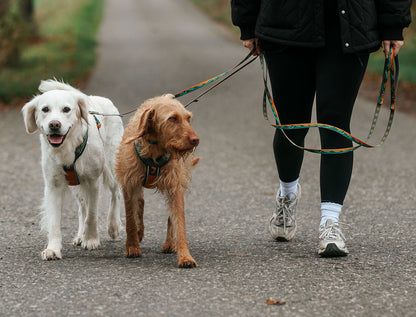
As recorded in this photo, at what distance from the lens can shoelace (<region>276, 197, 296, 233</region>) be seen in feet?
16.6

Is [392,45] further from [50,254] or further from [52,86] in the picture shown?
[50,254]

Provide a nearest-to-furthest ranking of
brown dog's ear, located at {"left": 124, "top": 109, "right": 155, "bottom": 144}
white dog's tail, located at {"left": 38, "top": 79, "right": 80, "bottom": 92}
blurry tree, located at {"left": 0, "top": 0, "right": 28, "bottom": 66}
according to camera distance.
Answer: brown dog's ear, located at {"left": 124, "top": 109, "right": 155, "bottom": 144} → white dog's tail, located at {"left": 38, "top": 79, "right": 80, "bottom": 92} → blurry tree, located at {"left": 0, "top": 0, "right": 28, "bottom": 66}

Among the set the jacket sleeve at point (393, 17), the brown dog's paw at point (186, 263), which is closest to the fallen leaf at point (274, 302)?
the brown dog's paw at point (186, 263)

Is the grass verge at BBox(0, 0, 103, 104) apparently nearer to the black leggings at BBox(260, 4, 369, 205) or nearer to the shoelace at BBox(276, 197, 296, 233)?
the shoelace at BBox(276, 197, 296, 233)

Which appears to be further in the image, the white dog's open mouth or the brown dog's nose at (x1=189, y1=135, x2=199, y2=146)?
the white dog's open mouth

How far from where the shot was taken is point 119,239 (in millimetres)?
5504

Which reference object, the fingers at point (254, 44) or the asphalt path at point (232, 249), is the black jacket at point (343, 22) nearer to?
the fingers at point (254, 44)

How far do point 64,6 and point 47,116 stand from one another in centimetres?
3383

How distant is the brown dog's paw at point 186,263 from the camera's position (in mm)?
4332

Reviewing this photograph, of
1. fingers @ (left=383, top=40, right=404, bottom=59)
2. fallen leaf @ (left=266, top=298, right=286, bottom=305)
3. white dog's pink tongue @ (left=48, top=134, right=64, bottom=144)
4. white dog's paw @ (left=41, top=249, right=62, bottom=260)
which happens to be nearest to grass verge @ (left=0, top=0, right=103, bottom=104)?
white dog's pink tongue @ (left=48, top=134, right=64, bottom=144)

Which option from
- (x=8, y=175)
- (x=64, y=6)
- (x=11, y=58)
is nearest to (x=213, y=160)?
(x=8, y=175)

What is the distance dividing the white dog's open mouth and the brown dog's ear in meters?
0.49

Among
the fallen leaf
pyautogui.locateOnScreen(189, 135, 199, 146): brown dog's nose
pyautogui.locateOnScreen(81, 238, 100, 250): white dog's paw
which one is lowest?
pyautogui.locateOnScreen(81, 238, 100, 250): white dog's paw

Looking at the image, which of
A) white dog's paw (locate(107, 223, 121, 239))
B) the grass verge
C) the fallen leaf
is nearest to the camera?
the fallen leaf
